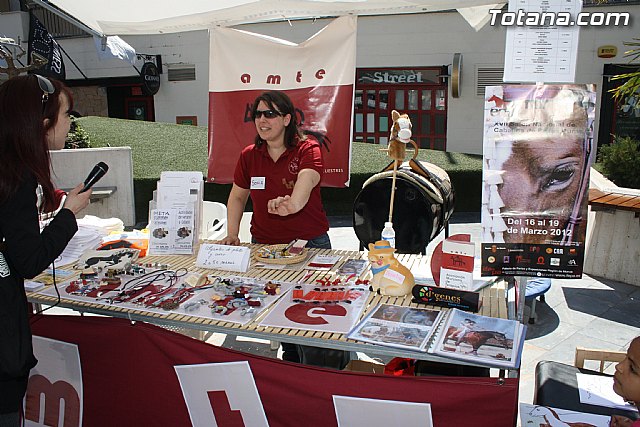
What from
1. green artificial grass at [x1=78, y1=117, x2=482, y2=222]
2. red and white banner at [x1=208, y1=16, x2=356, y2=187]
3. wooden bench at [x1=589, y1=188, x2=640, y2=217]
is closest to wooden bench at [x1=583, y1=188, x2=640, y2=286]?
wooden bench at [x1=589, y1=188, x2=640, y2=217]

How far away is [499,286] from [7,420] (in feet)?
6.34

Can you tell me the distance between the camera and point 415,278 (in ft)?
7.66

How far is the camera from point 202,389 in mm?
2051

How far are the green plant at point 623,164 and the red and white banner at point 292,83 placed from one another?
11.0ft

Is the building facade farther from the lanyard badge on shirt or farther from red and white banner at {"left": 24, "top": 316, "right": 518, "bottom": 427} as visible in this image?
red and white banner at {"left": 24, "top": 316, "right": 518, "bottom": 427}

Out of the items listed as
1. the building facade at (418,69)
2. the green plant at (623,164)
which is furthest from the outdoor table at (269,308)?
the building facade at (418,69)

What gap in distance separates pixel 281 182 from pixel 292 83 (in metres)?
1.11

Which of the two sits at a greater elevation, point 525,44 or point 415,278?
Answer: point 525,44

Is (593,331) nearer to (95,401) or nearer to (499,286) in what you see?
(499,286)

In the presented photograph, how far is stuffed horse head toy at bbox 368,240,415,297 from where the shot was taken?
2141 mm

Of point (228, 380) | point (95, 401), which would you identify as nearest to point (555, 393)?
point (228, 380)

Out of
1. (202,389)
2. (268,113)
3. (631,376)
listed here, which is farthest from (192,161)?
(631,376)

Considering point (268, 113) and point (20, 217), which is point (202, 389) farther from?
point (268, 113)

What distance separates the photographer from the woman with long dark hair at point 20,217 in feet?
5.26
